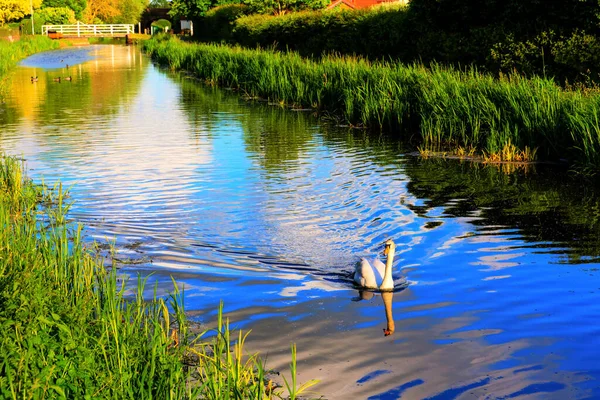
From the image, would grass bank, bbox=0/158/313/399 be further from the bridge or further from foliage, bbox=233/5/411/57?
the bridge

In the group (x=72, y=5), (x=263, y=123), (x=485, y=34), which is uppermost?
(x=72, y=5)

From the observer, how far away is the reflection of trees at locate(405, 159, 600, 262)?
33.4 ft

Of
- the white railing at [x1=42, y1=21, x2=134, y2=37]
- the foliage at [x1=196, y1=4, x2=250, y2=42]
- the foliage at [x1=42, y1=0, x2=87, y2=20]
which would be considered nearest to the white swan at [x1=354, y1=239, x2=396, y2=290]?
the foliage at [x1=196, y1=4, x2=250, y2=42]

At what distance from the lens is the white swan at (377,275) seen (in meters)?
8.07

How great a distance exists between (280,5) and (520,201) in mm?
46883

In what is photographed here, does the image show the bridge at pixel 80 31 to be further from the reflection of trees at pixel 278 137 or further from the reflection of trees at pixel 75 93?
the reflection of trees at pixel 278 137

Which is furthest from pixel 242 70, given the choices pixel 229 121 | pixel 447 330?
pixel 447 330

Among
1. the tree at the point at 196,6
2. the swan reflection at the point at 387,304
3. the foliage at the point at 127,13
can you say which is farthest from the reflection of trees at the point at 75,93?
the foliage at the point at 127,13

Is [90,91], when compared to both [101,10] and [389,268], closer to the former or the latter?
[389,268]

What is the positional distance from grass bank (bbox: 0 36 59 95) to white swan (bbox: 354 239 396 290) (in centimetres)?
2999

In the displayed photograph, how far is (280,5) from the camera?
5697cm

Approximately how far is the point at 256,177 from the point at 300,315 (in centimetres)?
692

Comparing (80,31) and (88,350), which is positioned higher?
(80,31)

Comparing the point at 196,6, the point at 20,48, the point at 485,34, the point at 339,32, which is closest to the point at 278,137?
the point at 485,34
